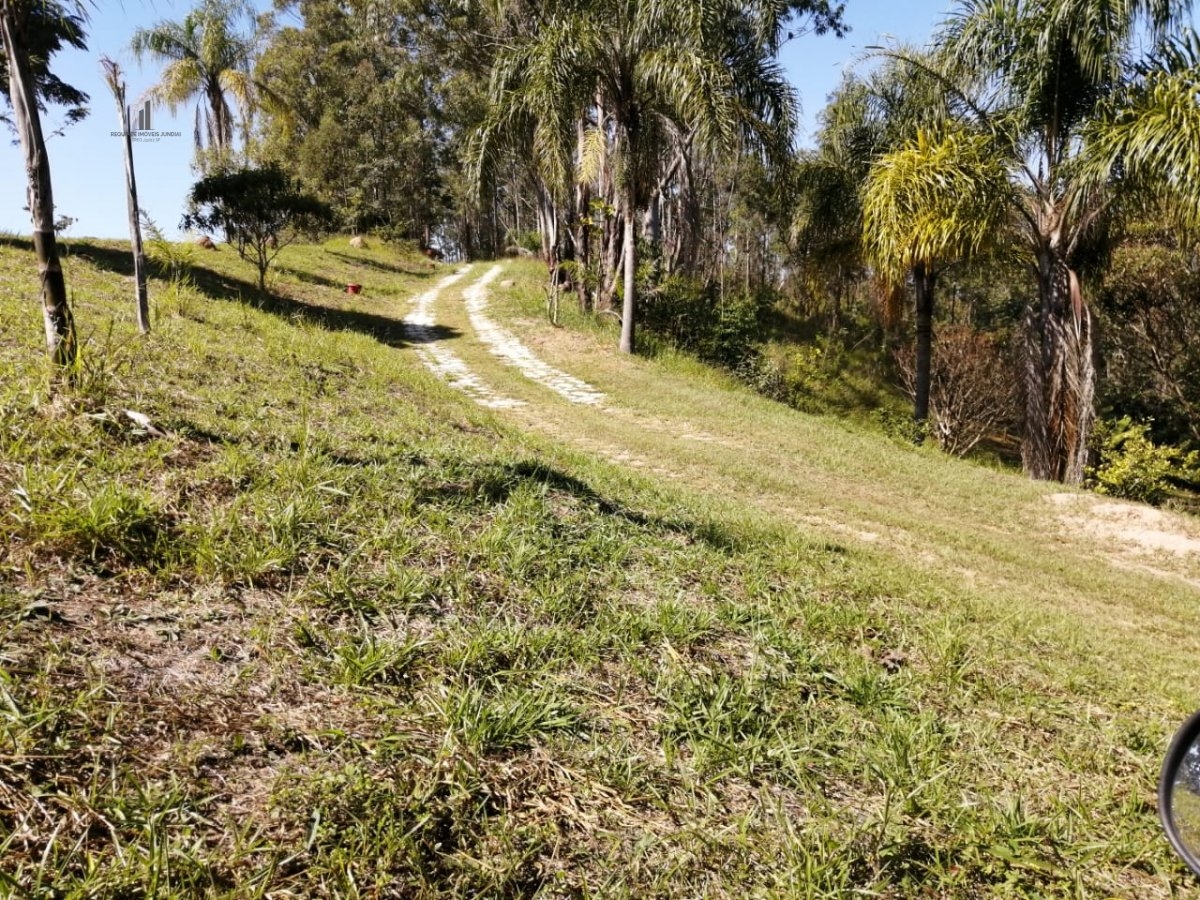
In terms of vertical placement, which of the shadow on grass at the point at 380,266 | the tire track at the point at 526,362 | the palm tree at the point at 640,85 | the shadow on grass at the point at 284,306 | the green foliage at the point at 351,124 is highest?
the green foliage at the point at 351,124

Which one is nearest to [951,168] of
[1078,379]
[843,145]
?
[1078,379]

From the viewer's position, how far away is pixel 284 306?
13.7 meters

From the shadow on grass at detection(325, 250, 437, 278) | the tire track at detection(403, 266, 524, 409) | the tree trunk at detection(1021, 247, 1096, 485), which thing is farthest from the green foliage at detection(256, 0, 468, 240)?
the tree trunk at detection(1021, 247, 1096, 485)

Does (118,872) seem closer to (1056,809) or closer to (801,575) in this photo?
(1056,809)

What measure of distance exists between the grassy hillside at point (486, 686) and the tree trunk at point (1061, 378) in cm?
500

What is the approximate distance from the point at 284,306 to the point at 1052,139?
43.5 feet

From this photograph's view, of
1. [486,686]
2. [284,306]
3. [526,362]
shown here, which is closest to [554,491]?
[486,686]

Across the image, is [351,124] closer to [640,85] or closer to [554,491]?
[640,85]

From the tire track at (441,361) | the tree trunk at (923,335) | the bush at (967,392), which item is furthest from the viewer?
the bush at (967,392)

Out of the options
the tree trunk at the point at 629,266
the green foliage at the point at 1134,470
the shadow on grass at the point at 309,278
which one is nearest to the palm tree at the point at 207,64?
the shadow on grass at the point at 309,278

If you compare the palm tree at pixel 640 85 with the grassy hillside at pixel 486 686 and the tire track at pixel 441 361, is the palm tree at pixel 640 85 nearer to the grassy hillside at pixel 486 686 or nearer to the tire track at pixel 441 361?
the tire track at pixel 441 361

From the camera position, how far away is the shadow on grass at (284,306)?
1239cm

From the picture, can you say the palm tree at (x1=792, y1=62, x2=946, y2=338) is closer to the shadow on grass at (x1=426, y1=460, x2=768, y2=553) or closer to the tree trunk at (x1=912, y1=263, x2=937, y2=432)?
the tree trunk at (x1=912, y1=263, x2=937, y2=432)

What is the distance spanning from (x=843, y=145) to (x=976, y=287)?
20.9 m
